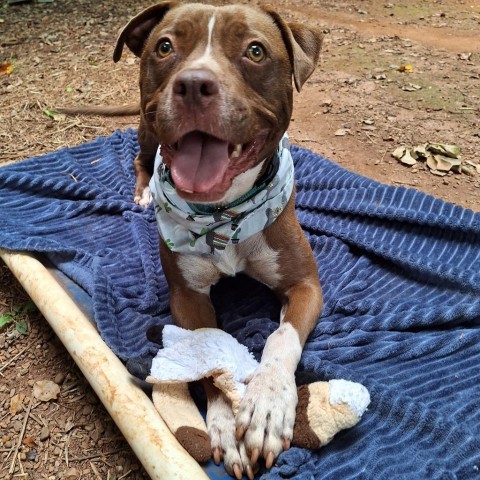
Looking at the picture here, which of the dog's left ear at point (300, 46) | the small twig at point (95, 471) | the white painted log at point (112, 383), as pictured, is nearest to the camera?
the white painted log at point (112, 383)

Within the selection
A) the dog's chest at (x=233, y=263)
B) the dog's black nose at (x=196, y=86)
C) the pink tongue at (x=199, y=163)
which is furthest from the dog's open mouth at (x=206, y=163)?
the dog's chest at (x=233, y=263)

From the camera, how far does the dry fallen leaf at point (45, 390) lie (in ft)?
8.98

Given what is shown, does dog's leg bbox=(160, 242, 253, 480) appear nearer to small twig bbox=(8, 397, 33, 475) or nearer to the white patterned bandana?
the white patterned bandana

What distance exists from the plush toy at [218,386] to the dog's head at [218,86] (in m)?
0.71

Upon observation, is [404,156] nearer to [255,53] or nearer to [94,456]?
[255,53]

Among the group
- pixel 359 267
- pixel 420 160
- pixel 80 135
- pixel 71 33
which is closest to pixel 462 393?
pixel 359 267

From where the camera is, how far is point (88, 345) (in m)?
2.49

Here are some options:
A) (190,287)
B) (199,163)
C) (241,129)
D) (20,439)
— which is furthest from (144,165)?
(20,439)

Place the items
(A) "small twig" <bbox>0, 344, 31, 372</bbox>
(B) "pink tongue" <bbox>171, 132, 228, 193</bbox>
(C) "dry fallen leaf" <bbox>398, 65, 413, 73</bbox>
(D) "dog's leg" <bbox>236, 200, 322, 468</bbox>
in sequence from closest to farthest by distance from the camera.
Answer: (D) "dog's leg" <bbox>236, 200, 322, 468</bbox>
(B) "pink tongue" <bbox>171, 132, 228, 193</bbox>
(A) "small twig" <bbox>0, 344, 31, 372</bbox>
(C) "dry fallen leaf" <bbox>398, 65, 413, 73</bbox>

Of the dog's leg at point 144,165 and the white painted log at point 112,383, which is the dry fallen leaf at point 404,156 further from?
the white painted log at point 112,383

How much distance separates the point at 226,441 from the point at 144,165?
8.51 ft

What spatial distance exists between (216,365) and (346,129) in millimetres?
3544

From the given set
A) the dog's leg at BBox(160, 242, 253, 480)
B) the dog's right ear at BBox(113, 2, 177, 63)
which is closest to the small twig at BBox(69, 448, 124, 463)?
the dog's leg at BBox(160, 242, 253, 480)

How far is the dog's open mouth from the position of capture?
225 centimetres
